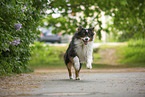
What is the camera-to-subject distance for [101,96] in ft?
24.7

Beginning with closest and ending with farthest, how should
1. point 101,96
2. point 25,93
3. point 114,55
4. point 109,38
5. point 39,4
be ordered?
1. point 101,96
2. point 25,93
3. point 39,4
4. point 114,55
5. point 109,38

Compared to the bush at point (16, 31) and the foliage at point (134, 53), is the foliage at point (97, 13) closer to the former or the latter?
the foliage at point (134, 53)

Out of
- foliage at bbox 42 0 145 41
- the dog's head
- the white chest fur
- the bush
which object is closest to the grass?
foliage at bbox 42 0 145 41

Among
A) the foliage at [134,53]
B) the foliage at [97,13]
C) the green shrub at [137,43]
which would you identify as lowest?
the foliage at [134,53]

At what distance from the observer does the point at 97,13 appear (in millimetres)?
22219

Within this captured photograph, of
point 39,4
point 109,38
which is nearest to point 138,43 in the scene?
point 109,38

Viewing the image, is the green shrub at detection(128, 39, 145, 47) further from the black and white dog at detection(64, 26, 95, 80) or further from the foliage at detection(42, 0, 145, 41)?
the black and white dog at detection(64, 26, 95, 80)

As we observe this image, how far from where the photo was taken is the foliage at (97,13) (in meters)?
20.2

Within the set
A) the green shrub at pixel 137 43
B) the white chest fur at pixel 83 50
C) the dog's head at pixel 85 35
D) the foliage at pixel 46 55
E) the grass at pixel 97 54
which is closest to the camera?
the dog's head at pixel 85 35

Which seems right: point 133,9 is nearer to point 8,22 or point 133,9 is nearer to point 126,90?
point 8,22

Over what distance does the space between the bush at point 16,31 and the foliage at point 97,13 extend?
419 centimetres

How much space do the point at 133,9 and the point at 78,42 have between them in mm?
12483

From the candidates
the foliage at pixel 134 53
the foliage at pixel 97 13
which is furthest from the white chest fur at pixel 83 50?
the foliage at pixel 134 53

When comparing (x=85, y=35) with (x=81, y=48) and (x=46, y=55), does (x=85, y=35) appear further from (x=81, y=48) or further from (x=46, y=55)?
(x=46, y=55)
